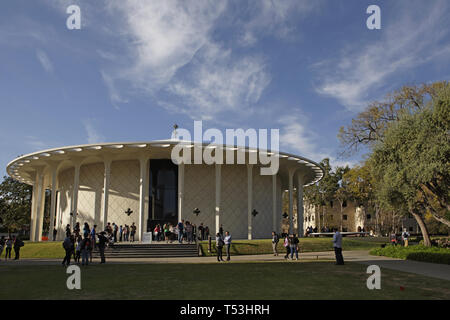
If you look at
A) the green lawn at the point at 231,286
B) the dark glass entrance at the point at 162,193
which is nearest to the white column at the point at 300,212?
the dark glass entrance at the point at 162,193

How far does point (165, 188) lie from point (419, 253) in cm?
1897

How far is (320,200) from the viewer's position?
6219cm

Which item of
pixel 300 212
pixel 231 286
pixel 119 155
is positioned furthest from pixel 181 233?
pixel 231 286

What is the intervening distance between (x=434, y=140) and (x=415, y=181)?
214 centimetres

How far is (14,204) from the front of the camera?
5150cm

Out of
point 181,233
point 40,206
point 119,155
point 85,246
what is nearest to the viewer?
point 85,246

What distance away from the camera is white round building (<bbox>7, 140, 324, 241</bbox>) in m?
Answer: 27.9

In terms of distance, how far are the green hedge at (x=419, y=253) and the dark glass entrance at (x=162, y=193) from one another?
15447 millimetres

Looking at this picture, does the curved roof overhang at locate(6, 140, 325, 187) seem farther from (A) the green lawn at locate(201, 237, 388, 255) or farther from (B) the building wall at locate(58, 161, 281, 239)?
(A) the green lawn at locate(201, 237, 388, 255)

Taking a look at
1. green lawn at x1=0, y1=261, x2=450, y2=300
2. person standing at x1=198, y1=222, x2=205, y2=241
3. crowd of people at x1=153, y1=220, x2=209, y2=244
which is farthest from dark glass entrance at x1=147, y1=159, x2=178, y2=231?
green lawn at x1=0, y1=261, x2=450, y2=300

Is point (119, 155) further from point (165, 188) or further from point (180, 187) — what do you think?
point (180, 187)

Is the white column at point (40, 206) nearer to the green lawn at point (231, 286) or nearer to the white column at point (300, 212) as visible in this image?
the white column at point (300, 212)
